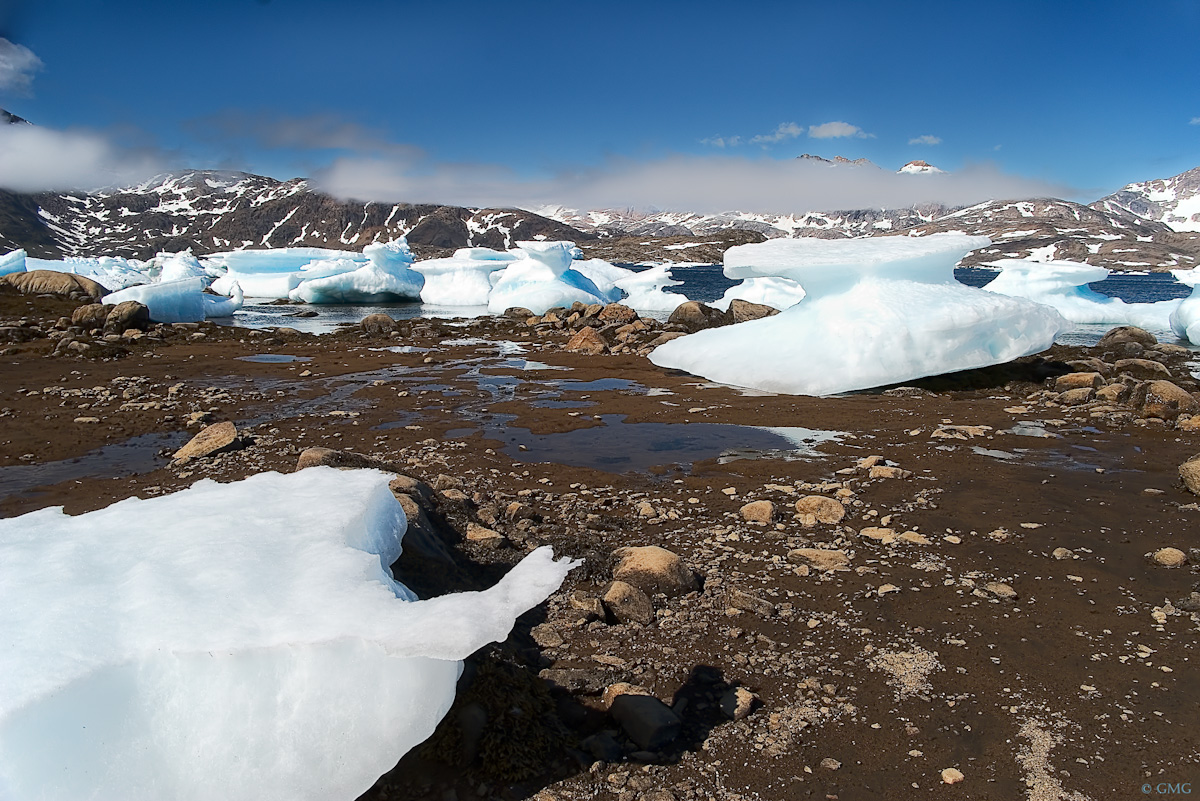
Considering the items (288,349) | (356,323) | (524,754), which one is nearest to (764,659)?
(524,754)

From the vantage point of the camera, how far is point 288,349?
21.3 m

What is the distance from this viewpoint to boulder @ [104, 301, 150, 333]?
76.4 feet

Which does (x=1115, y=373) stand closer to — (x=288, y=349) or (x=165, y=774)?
(x=165, y=774)

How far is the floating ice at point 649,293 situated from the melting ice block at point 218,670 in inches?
1181

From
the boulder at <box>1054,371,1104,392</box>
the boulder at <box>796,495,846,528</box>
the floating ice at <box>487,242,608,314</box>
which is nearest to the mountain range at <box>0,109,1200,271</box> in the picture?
the floating ice at <box>487,242,608,314</box>

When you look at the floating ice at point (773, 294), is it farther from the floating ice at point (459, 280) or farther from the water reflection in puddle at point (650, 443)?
the water reflection in puddle at point (650, 443)

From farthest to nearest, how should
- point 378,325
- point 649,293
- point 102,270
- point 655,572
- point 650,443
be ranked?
point 102,270 < point 649,293 < point 378,325 < point 650,443 < point 655,572

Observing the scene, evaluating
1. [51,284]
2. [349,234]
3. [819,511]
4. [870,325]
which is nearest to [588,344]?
[870,325]

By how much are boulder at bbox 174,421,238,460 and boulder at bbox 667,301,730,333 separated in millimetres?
17797

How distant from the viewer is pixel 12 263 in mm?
37656

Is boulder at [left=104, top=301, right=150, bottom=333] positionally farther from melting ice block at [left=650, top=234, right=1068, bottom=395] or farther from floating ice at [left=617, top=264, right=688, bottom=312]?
floating ice at [left=617, top=264, right=688, bottom=312]

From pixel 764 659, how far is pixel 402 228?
19956 cm

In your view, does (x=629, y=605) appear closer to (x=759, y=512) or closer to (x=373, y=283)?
(x=759, y=512)

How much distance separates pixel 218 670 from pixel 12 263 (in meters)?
47.2
